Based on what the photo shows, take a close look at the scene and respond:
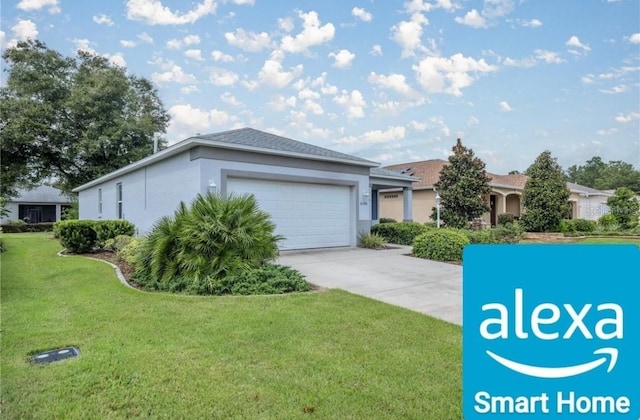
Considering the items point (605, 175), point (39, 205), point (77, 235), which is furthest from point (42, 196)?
point (605, 175)

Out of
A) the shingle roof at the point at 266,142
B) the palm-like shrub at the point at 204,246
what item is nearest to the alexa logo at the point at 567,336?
the palm-like shrub at the point at 204,246

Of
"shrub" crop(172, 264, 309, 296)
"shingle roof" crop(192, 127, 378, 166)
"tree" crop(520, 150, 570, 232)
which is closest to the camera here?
"shrub" crop(172, 264, 309, 296)

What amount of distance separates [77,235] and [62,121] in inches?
720

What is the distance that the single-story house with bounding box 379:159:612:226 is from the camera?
2288cm

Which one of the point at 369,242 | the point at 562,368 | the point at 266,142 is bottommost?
the point at 369,242

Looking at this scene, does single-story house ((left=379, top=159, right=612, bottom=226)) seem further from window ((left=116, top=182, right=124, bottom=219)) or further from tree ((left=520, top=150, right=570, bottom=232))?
window ((left=116, top=182, right=124, bottom=219))

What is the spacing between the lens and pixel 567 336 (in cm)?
126

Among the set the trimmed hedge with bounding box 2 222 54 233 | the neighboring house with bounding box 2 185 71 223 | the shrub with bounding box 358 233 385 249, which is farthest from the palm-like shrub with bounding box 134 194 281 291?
the neighboring house with bounding box 2 185 71 223

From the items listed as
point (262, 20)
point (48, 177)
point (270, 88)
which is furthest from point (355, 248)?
point (48, 177)

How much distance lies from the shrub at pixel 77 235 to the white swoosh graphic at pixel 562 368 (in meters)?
12.7

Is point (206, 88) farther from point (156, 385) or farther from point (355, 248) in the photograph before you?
point (156, 385)

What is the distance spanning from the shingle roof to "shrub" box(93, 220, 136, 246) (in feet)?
14.6

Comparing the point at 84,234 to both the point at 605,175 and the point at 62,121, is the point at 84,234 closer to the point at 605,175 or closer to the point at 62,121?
the point at 62,121

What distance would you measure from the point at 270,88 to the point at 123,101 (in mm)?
17710
